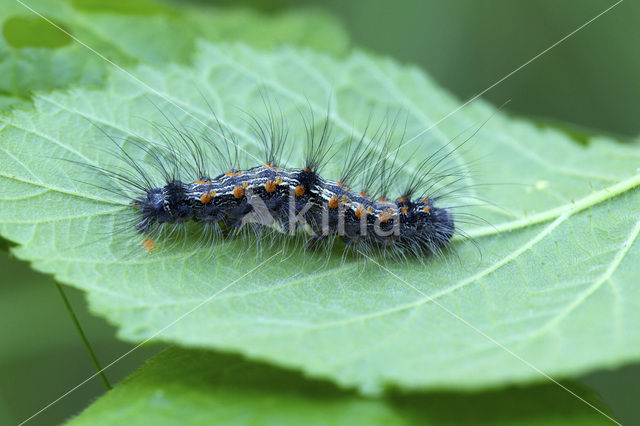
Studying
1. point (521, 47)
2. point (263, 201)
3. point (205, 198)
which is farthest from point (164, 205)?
point (521, 47)

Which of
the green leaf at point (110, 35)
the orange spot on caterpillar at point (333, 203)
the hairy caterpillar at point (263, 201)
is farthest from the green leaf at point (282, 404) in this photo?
the green leaf at point (110, 35)

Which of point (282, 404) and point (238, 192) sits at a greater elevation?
point (238, 192)

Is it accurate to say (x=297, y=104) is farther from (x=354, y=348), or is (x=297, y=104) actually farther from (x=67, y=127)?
(x=354, y=348)

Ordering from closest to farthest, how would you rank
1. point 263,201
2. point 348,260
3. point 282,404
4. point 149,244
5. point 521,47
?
point 282,404, point 149,244, point 348,260, point 263,201, point 521,47

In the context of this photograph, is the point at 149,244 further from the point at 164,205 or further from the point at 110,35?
the point at 110,35

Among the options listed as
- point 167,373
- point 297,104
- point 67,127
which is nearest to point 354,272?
point 167,373

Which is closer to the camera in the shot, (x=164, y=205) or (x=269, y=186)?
(x=164, y=205)

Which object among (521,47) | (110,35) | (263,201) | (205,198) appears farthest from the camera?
(521,47)

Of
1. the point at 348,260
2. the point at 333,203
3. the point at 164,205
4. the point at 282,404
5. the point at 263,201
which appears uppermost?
the point at 164,205

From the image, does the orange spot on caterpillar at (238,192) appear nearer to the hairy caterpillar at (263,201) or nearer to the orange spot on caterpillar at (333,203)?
the hairy caterpillar at (263,201)
